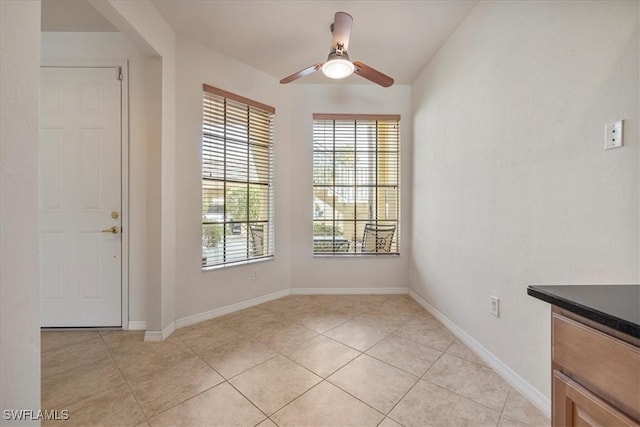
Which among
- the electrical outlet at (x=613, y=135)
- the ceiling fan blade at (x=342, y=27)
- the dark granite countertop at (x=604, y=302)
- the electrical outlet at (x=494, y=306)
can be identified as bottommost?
the electrical outlet at (x=494, y=306)

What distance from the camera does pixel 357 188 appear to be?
331 centimetres

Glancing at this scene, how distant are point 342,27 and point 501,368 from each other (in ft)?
8.36

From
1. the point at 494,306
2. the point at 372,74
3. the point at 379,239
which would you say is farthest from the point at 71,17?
the point at 494,306

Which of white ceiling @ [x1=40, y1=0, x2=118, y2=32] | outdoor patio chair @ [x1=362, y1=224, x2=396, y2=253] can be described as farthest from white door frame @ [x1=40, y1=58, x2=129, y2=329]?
outdoor patio chair @ [x1=362, y1=224, x2=396, y2=253]

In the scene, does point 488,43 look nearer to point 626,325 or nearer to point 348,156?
point 348,156

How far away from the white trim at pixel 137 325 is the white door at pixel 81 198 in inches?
11.9

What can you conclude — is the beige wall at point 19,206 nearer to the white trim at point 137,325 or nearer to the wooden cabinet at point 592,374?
the white trim at point 137,325

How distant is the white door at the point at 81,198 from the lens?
224 cm

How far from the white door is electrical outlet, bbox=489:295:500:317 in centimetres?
300

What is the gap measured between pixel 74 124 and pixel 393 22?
2.86 metres

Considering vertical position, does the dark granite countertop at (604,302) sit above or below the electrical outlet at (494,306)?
above

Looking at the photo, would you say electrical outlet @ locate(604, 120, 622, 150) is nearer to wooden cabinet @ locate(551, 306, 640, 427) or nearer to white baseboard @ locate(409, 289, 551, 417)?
wooden cabinet @ locate(551, 306, 640, 427)

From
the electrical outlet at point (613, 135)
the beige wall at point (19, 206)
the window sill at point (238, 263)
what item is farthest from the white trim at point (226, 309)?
the electrical outlet at point (613, 135)

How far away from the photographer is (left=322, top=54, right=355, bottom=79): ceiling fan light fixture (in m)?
1.89
